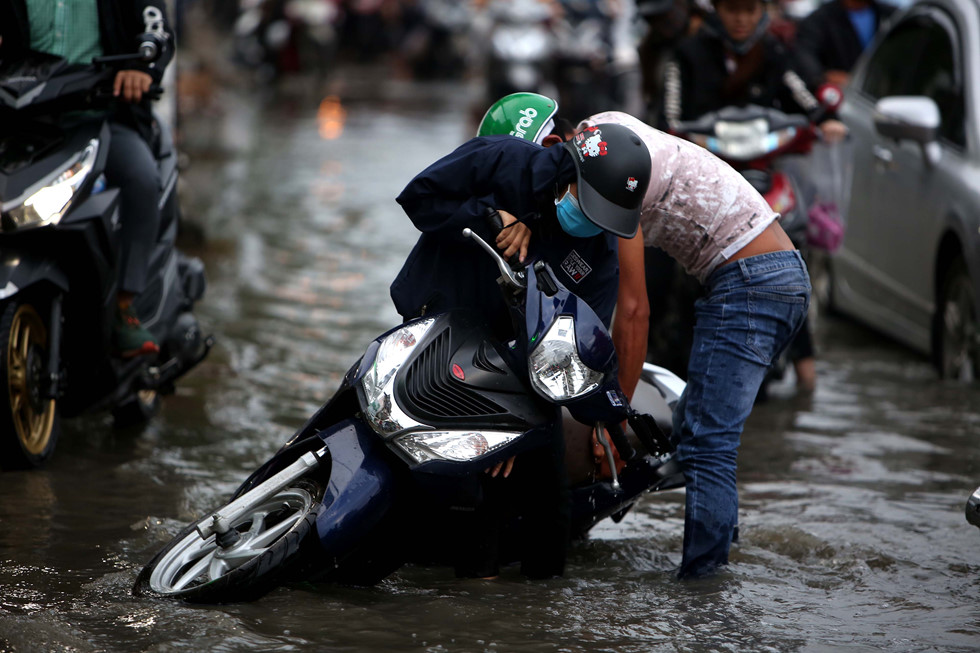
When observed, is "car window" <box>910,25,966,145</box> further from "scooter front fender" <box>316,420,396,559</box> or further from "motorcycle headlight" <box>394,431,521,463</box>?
"scooter front fender" <box>316,420,396,559</box>

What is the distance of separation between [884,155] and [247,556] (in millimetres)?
5339

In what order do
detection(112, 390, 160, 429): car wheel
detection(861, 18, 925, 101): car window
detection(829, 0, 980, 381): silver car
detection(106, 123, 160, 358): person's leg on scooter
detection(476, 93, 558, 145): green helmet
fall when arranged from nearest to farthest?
detection(476, 93, 558, 145): green helmet → detection(106, 123, 160, 358): person's leg on scooter → detection(112, 390, 160, 429): car wheel → detection(829, 0, 980, 381): silver car → detection(861, 18, 925, 101): car window

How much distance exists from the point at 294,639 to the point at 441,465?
0.59 m

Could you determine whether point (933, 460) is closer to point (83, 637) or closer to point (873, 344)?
point (873, 344)

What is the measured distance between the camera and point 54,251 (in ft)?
17.6

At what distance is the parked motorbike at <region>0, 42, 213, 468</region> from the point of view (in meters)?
5.20

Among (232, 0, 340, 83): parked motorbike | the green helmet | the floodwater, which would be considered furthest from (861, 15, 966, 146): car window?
(232, 0, 340, 83): parked motorbike

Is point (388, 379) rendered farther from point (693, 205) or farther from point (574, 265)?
point (693, 205)

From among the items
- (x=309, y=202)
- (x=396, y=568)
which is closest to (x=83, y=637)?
(x=396, y=568)

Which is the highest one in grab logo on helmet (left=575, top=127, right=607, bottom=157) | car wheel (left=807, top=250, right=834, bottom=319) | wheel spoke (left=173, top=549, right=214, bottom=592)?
grab logo on helmet (left=575, top=127, right=607, bottom=157)

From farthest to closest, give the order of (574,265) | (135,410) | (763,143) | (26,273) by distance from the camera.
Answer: (763,143) → (135,410) → (26,273) → (574,265)

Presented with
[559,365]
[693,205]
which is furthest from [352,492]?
[693,205]

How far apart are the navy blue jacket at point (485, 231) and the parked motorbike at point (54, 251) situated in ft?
5.09

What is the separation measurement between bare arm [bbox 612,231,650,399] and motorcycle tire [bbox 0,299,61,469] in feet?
7.11
